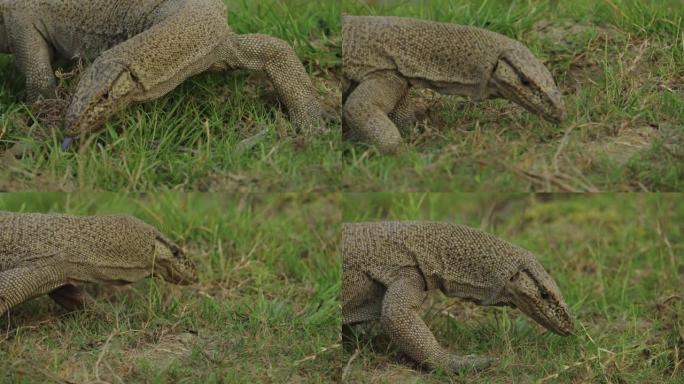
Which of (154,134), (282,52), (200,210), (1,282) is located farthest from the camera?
(200,210)

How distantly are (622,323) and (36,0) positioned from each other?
13.1 feet

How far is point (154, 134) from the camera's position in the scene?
5793 millimetres

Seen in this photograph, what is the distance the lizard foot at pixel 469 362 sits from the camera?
17.4 feet

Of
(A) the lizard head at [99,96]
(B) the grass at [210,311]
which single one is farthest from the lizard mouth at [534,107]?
(A) the lizard head at [99,96]

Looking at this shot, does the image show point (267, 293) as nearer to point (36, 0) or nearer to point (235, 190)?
point (235, 190)

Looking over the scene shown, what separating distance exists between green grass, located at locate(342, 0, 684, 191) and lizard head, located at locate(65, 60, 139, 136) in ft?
4.03

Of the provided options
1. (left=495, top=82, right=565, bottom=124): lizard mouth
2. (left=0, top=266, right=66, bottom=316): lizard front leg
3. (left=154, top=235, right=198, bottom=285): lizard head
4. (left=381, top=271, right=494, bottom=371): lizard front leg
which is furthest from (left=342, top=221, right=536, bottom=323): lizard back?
(left=0, top=266, right=66, bottom=316): lizard front leg

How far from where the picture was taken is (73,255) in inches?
226

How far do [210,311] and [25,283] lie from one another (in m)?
1.06

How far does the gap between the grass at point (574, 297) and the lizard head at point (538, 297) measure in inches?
6.7

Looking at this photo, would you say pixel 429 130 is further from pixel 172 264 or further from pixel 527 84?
pixel 172 264

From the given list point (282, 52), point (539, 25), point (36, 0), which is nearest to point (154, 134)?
point (282, 52)

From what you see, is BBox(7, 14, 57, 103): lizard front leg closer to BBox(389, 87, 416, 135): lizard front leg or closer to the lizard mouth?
BBox(389, 87, 416, 135): lizard front leg

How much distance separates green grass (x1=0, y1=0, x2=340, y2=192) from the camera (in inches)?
219
